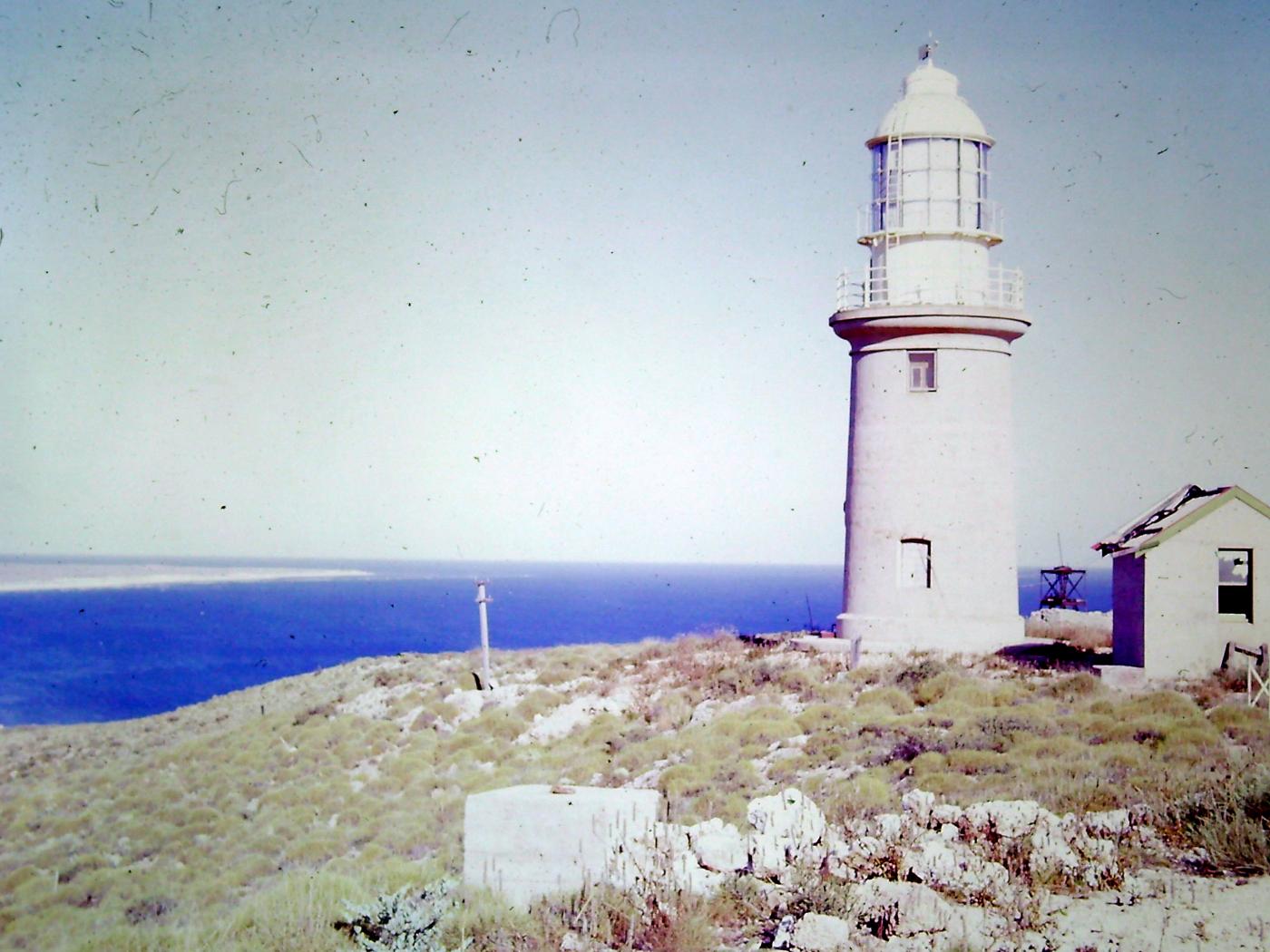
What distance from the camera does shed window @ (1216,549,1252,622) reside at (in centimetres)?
1616

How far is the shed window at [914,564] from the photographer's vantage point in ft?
63.4

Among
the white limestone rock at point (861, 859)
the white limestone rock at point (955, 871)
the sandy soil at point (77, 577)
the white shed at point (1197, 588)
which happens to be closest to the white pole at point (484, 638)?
the white shed at point (1197, 588)

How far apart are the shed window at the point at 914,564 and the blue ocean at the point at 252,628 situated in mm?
10651

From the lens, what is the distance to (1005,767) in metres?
12.2

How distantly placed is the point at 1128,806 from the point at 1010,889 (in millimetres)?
2267

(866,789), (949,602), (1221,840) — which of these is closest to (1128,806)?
(1221,840)

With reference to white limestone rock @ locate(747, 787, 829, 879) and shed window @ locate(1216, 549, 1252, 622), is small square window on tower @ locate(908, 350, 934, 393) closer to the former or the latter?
shed window @ locate(1216, 549, 1252, 622)

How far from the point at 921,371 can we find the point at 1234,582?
5952 mm

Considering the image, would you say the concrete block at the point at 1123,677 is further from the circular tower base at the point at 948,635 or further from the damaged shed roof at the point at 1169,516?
the circular tower base at the point at 948,635

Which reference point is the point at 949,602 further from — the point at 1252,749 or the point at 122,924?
the point at 122,924

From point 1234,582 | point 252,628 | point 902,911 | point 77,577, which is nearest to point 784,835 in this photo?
point 902,911

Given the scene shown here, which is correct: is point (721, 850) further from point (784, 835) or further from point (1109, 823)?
point (1109, 823)

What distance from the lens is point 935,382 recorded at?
760 inches

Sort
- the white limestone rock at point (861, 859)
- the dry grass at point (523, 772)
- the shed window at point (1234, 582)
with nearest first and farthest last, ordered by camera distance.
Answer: the white limestone rock at point (861, 859), the dry grass at point (523, 772), the shed window at point (1234, 582)
